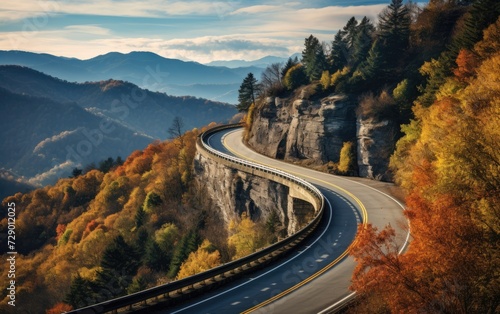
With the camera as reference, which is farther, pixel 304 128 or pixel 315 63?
pixel 315 63

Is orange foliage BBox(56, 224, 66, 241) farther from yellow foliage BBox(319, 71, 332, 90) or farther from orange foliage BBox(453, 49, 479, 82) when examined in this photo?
orange foliage BBox(453, 49, 479, 82)

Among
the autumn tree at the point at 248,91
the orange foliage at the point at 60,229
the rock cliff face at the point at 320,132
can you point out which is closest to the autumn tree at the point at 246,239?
the rock cliff face at the point at 320,132

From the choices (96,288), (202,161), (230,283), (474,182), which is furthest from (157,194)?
(474,182)

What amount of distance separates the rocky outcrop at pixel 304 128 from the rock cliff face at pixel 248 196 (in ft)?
34.0

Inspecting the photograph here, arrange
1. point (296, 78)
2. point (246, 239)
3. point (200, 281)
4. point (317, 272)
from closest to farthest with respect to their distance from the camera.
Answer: point (200, 281), point (317, 272), point (246, 239), point (296, 78)

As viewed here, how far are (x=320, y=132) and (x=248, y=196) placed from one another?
46.9 feet

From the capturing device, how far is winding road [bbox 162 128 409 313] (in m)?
19.3

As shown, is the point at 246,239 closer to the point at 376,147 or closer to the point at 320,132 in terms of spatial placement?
the point at 376,147

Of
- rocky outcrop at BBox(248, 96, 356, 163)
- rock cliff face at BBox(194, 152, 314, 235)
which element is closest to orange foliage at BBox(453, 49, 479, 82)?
rocky outcrop at BBox(248, 96, 356, 163)

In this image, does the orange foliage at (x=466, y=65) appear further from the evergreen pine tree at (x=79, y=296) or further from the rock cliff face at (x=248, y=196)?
the evergreen pine tree at (x=79, y=296)

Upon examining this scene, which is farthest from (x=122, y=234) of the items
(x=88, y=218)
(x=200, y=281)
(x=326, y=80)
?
(x=200, y=281)

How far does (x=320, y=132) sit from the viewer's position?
55938 mm

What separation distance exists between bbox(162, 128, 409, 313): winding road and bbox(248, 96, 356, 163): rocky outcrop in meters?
12.8

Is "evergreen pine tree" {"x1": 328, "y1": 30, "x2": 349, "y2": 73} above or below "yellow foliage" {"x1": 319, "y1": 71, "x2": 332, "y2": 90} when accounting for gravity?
above
